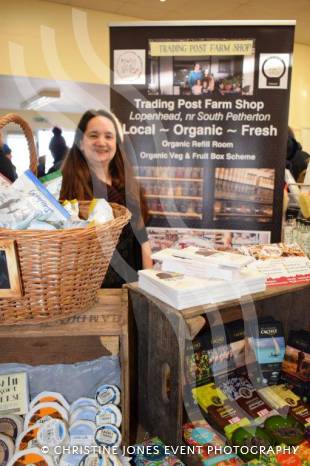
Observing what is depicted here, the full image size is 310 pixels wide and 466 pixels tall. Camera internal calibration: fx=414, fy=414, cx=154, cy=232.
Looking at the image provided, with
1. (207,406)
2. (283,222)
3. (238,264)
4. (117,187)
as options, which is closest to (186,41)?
(117,187)

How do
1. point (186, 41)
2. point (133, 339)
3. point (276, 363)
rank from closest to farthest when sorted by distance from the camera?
1. point (133, 339)
2. point (276, 363)
3. point (186, 41)

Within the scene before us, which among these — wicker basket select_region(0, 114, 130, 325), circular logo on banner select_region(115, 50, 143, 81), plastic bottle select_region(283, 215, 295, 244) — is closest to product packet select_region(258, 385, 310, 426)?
wicker basket select_region(0, 114, 130, 325)

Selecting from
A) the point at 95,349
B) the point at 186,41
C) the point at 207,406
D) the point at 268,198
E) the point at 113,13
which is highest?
the point at 113,13

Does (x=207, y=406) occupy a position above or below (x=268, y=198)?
below

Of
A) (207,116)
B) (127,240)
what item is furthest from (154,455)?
(207,116)

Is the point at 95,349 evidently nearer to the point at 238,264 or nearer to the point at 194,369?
the point at 194,369

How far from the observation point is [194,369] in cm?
123

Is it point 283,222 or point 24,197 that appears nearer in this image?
point 24,197

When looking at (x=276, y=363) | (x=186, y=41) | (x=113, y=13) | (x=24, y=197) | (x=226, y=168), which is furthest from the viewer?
(x=113, y=13)

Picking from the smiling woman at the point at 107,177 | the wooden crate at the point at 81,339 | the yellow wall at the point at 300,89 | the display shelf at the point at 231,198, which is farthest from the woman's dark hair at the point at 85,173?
the yellow wall at the point at 300,89

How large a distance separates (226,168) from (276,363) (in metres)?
1.52

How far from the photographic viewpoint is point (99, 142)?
2.10 meters

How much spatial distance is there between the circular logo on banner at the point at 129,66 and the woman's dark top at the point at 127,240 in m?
0.84

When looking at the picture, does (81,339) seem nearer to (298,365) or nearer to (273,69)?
(298,365)
